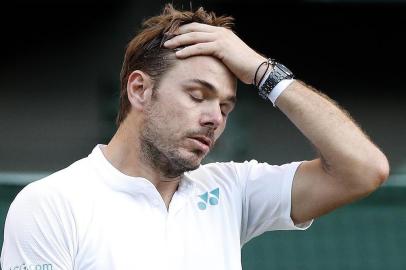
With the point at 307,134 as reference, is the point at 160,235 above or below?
below

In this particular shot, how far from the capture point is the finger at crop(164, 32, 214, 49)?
2.79 m

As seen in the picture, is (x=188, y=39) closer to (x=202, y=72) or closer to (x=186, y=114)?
(x=202, y=72)

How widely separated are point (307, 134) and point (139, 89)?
1.68ft

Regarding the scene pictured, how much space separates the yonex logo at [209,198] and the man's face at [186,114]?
0.14 meters

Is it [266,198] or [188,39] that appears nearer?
[188,39]

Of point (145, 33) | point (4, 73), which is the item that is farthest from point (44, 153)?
point (145, 33)

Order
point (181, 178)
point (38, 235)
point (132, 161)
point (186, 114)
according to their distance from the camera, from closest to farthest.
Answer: point (38, 235), point (186, 114), point (132, 161), point (181, 178)

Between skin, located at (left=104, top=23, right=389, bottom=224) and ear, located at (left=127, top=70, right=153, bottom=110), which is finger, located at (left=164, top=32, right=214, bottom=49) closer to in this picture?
skin, located at (left=104, top=23, right=389, bottom=224)

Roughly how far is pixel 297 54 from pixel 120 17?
1.90 meters

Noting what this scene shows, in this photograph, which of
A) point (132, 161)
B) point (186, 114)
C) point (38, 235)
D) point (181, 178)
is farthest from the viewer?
point (181, 178)

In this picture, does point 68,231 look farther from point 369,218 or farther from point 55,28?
point 55,28

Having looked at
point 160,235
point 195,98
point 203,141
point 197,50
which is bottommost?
point 160,235

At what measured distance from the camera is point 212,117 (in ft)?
8.93

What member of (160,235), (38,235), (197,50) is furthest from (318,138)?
(38,235)
